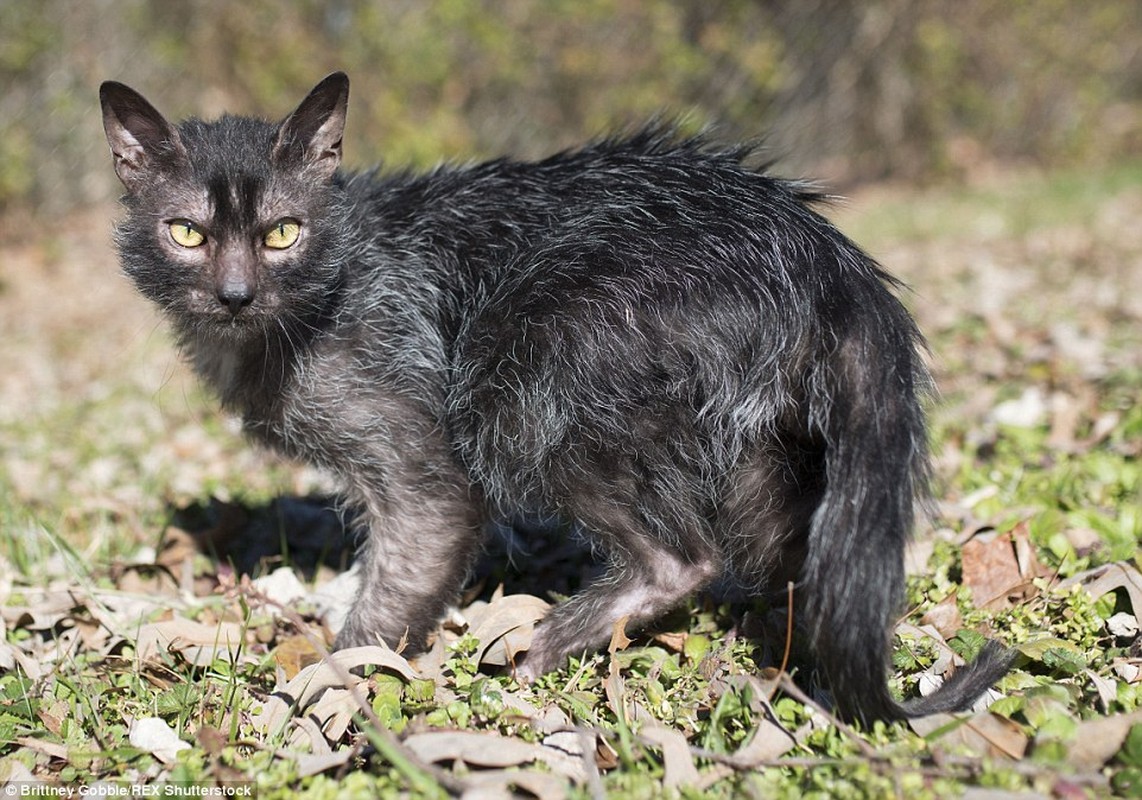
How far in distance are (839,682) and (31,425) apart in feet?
15.8

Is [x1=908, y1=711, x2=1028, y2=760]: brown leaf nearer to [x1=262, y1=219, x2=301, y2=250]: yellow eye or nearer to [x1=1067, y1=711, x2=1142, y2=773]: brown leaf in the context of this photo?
[x1=1067, y1=711, x2=1142, y2=773]: brown leaf

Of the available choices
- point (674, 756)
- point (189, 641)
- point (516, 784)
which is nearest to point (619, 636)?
point (674, 756)

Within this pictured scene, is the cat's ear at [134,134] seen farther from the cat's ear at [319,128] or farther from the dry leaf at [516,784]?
the dry leaf at [516,784]

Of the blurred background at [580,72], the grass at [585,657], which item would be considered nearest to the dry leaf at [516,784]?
the grass at [585,657]

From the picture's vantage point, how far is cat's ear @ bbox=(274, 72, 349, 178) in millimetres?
2840

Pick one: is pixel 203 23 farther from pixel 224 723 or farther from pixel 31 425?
pixel 224 723

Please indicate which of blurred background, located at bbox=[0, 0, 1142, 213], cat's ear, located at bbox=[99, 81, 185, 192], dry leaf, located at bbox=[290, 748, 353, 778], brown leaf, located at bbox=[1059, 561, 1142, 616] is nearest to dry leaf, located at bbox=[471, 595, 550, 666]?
dry leaf, located at bbox=[290, 748, 353, 778]

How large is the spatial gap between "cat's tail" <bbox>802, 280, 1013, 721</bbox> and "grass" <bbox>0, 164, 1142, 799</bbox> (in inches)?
3.9

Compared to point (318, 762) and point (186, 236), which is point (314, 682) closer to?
point (318, 762)

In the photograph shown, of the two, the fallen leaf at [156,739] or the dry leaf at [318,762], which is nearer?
the dry leaf at [318,762]

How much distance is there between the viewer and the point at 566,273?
9.05 ft

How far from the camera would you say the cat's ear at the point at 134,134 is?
2.75m

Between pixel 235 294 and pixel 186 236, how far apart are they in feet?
0.88

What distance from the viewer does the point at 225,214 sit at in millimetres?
2686
